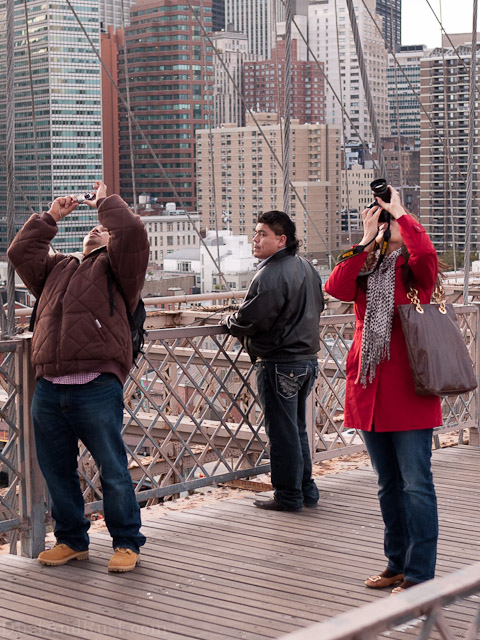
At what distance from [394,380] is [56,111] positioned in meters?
9.94

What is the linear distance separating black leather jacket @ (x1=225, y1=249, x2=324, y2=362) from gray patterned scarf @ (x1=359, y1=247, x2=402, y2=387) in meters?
1.02

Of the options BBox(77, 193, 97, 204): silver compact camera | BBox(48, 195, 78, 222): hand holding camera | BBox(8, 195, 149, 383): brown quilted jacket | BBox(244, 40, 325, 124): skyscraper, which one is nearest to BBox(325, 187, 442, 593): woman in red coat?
BBox(8, 195, 149, 383): brown quilted jacket

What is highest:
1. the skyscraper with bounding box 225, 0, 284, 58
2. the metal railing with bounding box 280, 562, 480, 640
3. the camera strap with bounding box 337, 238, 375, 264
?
the skyscraper with bounding box 225, 0, 284, 58

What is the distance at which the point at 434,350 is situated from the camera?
3.06m

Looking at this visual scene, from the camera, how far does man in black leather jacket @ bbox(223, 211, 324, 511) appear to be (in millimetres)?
4176

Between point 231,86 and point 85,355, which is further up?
point 231,86

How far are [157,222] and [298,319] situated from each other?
14065 millimetres

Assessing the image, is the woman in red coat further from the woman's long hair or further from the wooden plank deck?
the wooden plank deck

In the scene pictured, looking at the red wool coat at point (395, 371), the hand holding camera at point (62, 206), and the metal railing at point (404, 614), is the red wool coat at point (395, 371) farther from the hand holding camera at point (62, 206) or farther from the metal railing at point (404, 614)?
the metal railing at point (404, 614)

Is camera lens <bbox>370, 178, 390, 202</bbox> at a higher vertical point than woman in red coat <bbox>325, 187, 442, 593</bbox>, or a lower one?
higher

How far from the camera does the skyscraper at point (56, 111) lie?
10828mm

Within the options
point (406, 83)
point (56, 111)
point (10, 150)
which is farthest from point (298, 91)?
point (10, 150)

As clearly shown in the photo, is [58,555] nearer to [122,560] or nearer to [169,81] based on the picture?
[122,560]

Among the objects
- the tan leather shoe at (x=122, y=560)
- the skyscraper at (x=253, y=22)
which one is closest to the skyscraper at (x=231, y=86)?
the skyscraper at (x=253, y=22)
